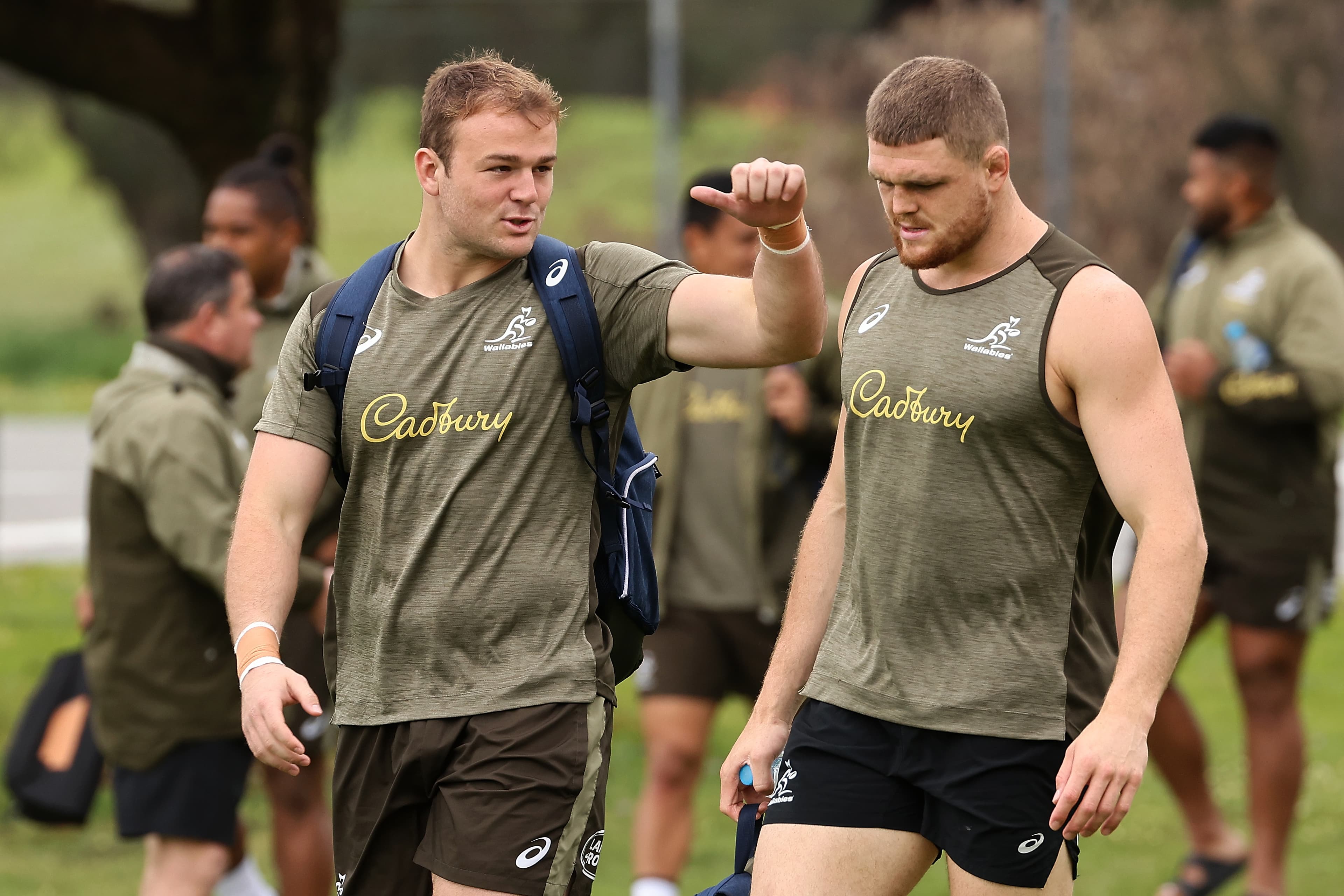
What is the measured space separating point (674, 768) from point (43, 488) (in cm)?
1336

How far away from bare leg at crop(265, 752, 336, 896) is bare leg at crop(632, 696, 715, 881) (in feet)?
3.37

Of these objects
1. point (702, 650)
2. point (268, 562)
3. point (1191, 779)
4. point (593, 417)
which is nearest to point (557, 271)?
point (593, 417)

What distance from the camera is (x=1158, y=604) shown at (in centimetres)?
334

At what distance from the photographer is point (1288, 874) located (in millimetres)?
6707

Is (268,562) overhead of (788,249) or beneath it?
beneath

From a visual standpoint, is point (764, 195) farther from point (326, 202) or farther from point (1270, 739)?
point (326, 202)

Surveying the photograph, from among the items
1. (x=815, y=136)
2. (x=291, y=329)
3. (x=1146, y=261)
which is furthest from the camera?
(x=815, y=136)

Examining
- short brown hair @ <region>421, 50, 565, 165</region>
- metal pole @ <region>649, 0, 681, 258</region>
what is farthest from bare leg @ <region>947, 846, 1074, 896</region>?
metal pole @ <region>649, 0, 681, 258</region>

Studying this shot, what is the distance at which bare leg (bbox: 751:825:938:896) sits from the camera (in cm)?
363

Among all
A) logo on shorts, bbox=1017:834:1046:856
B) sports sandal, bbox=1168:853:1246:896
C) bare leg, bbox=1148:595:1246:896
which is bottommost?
sports sandal, bbox=1168:853:1246:896

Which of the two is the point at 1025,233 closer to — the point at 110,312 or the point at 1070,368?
the point at 1070,368

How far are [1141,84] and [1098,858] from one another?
15.2 metres

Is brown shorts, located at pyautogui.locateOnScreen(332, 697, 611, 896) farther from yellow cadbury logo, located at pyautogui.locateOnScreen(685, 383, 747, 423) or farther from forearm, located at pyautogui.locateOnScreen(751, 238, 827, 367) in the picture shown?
yellow cadbury logo, located at pyautogui.locateOnScreen(685, 383, 747, 423)

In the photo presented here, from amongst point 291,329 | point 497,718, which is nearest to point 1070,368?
point 497,718
